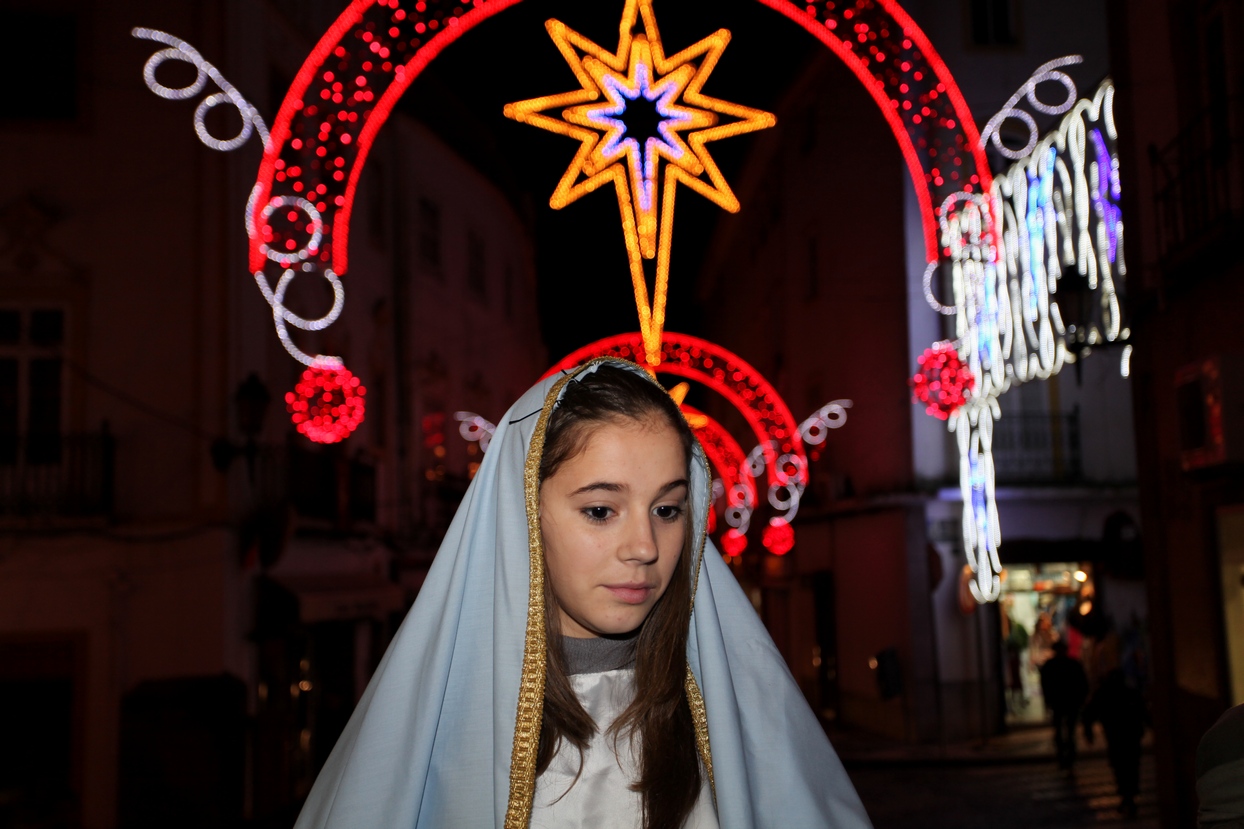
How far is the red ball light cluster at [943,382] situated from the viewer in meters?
7.18

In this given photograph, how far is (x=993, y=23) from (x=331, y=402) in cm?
1583

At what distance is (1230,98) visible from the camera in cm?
833

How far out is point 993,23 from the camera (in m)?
18.5

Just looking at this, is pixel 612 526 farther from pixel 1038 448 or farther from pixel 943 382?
pixel 1038 448

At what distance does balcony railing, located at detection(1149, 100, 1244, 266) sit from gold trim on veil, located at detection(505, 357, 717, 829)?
7.63 meters

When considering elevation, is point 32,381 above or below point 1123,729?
above

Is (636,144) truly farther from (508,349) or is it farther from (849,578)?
(508,349)

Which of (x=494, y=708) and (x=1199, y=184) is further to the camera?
(x=1199, y=184)

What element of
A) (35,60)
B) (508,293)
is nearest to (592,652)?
(35,60)

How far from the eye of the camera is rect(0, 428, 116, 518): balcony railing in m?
12.4

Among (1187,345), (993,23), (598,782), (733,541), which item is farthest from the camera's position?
(733,541)

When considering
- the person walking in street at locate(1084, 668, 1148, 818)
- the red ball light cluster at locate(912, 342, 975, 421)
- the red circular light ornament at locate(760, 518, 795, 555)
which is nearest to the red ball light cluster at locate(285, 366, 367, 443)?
the red ball light cluster at locate(912, 342, 975, 421)

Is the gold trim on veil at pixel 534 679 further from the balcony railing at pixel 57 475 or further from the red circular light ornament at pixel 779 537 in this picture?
the red circular light ornament at pixel 779 537

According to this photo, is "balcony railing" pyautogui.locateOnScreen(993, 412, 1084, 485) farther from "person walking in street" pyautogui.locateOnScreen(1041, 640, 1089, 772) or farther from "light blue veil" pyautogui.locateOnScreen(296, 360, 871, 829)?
"light blue veil" pyautogui.locateOnScreen(296, 360, 871, 829)
